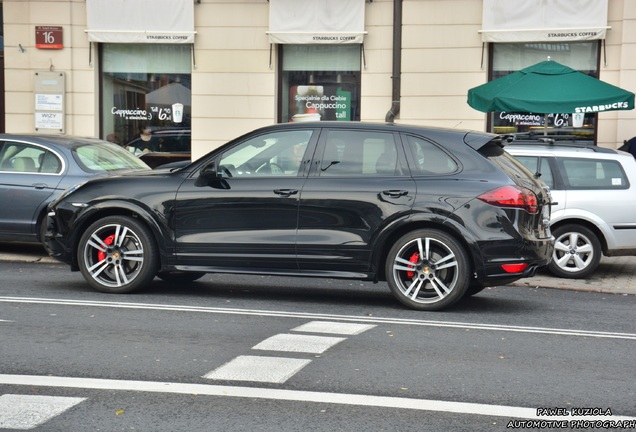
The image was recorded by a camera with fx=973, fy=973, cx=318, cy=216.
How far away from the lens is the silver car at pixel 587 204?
11484 mm

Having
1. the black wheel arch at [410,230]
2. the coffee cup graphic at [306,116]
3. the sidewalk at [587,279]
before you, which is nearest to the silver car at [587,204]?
the sidewalk at [587,279]

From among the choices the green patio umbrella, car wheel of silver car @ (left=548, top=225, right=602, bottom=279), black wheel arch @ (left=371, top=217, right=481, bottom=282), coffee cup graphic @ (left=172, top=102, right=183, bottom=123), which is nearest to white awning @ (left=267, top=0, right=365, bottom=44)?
coffee cup graphic @ (left=172, top=102, right=183, bottom=123)

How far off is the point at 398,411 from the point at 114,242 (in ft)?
14.8

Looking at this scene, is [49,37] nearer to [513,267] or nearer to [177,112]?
[177,112]

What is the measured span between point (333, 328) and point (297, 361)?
1247 mm

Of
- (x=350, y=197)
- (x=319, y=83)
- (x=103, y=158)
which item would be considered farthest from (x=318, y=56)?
(x=350, y=197)

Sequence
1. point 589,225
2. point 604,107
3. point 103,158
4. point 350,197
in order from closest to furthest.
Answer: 1. point 350,197
2. point 589,225
3. point 103,158
4. point 604,107

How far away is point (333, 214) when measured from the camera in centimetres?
855

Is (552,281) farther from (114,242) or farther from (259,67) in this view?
(259,67)

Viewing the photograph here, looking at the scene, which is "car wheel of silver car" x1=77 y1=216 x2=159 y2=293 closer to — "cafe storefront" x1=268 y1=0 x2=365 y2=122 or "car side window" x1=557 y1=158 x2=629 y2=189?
"car side window" x1=557 y1=158 x2=629 y2=189

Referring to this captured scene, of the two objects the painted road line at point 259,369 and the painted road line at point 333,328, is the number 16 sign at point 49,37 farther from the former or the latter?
the painted road line at point 259,369

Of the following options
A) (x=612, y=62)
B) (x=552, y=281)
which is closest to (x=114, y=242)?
(x=552, y=281)

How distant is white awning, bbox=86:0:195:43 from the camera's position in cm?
1781

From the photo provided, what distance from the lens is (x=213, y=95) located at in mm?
17984
